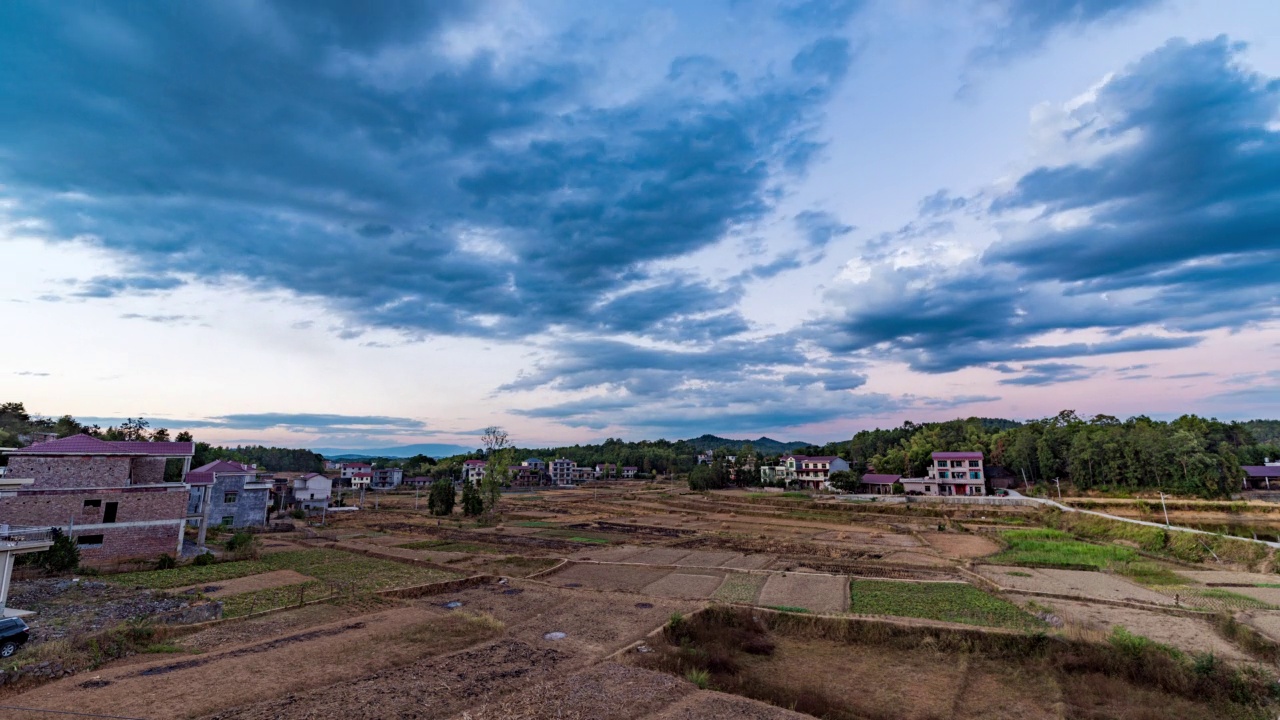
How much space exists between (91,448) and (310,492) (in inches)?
1402

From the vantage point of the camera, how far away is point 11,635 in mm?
16516

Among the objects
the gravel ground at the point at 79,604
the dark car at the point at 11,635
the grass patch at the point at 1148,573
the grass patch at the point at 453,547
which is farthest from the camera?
the grass patch at the point at 453,547

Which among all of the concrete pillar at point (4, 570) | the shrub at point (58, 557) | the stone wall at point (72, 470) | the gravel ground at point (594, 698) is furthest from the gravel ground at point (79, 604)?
the gravel ground at point (594, 698)

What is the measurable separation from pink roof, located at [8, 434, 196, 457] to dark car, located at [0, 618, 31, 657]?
62.5 feet

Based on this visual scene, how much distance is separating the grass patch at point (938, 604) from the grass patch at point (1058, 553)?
44.1ft

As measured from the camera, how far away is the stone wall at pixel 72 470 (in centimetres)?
3033

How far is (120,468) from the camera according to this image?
3288 cm

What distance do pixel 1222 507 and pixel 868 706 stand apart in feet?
243

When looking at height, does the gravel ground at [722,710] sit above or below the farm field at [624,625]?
above

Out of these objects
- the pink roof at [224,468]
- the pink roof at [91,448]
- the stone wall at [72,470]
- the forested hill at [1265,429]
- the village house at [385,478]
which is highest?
the forested hill at [1265,429]

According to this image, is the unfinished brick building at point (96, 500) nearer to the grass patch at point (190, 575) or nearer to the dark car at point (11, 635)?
the grass patch at point (190, 575)

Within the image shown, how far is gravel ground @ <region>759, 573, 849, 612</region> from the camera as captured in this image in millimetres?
26172

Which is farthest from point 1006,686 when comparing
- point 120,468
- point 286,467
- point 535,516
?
point 286,467

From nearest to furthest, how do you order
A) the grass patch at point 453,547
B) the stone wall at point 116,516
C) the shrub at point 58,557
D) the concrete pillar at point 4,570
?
the concrete pillar at point 4,570 < the shrub at point 58,557 < the stone wall at point 116,516 < the grass patch at point 453,547
